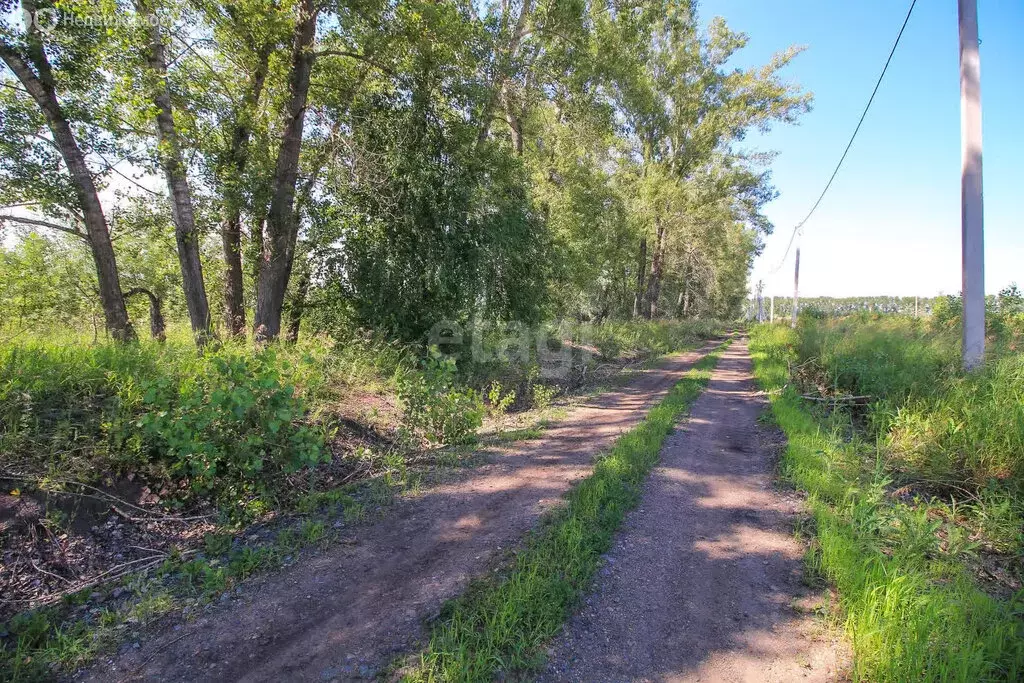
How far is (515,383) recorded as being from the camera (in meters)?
10.6

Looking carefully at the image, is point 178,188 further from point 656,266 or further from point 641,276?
point 641,276

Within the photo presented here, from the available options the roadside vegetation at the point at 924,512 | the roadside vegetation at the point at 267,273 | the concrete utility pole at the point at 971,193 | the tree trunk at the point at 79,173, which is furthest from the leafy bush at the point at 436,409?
the concrete utility pole at the point at 971,193

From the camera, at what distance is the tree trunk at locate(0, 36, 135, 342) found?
235 inches

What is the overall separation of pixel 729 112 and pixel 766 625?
27.6 m

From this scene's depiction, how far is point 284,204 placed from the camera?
8.35m

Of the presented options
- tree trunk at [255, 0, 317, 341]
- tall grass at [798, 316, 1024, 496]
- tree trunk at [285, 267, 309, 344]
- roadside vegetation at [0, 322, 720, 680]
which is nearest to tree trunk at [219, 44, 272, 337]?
tree trunk at [255, 0, 317, 341]

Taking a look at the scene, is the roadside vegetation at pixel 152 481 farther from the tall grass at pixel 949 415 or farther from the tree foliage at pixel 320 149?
the tall grass at pixel 949 415

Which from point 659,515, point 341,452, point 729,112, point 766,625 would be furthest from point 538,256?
point 729,112

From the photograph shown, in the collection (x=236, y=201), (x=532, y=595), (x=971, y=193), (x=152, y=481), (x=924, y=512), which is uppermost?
(x=236, y=201)

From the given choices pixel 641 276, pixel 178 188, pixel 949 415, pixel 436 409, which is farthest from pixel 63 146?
pixel 641 276

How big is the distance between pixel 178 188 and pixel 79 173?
3.84 feet

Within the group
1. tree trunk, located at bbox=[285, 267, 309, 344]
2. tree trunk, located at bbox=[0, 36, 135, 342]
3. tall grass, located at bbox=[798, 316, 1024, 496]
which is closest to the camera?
tall grass, located at bbox=[798, 316, 1024, 496]

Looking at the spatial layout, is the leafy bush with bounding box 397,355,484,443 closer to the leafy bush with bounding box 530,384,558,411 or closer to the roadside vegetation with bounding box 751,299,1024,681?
the leafy bush with bounding box 530,384,558,411

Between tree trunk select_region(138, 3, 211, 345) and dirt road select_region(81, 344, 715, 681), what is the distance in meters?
5.01
